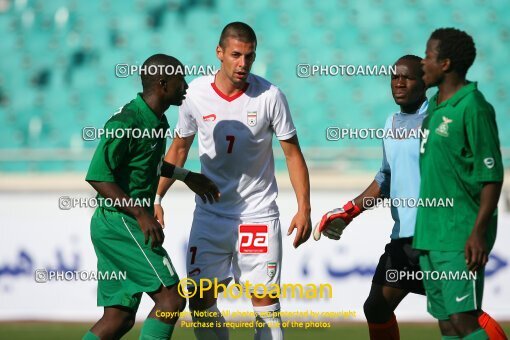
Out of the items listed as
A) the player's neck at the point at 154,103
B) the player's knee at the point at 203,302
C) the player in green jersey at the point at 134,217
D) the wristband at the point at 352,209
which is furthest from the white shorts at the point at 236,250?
the player's neck at the point at 154,103

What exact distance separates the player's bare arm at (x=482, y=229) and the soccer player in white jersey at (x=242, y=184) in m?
1.67

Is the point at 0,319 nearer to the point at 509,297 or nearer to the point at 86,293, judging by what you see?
the point at 86,293

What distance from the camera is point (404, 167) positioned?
249 inches

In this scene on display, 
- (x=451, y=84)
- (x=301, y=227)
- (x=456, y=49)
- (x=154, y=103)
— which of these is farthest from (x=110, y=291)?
(x=456, y=49)

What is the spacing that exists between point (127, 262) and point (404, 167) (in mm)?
1932

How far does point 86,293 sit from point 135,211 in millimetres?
4035

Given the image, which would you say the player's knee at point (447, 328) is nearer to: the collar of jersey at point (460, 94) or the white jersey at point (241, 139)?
the collar of jersey at point (460, 94)

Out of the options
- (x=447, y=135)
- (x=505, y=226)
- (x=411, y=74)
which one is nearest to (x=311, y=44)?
(x=505, y=226)

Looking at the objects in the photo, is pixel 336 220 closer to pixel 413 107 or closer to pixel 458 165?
pixel 413 107

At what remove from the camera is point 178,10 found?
14.7 metres

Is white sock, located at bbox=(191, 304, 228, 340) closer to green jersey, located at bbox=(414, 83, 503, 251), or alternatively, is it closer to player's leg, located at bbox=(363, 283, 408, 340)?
Answer: player's leg, located at bbox=(363, 283, 408, 340)

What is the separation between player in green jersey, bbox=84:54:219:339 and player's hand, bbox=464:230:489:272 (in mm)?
1875

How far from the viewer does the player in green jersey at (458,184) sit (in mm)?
4902

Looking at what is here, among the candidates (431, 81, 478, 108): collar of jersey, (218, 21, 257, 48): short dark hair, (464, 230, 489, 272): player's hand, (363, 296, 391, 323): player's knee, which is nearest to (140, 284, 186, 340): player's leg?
(363, 296, 391, 323): player's knee
